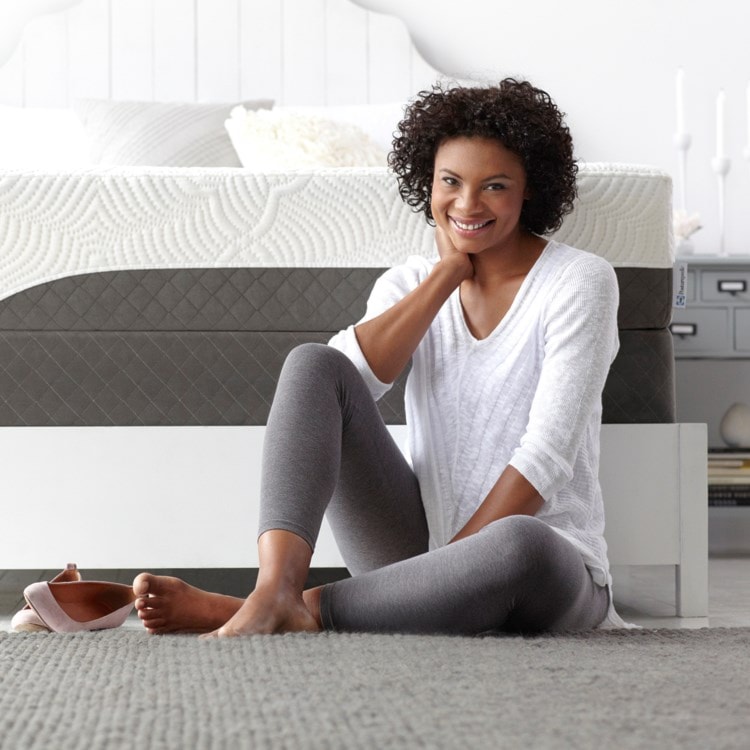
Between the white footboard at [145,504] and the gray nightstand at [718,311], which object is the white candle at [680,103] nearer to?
the gray nightstand at [718,311]

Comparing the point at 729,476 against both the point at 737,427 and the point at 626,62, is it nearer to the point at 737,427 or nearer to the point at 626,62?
the point at 737,427

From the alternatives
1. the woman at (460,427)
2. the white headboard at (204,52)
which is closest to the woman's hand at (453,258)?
the woman at (460,427)

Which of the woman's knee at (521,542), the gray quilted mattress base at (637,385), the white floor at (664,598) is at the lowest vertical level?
the white floor at (664,598)

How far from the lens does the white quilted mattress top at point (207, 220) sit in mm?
1700

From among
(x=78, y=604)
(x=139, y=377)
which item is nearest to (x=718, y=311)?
(x=139, y=377)

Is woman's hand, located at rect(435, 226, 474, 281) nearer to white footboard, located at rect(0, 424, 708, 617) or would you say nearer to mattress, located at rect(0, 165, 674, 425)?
mattress, located at rect(0, 165, 674, 425)

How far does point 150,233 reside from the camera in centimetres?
170

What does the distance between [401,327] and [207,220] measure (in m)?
0.45

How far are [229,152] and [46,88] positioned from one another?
849 mm

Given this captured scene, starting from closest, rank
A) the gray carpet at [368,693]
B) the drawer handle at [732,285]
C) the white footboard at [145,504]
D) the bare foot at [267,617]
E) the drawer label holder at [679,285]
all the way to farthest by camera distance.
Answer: the gray carpet at [368,693], the bare foot at [267,617], the white footboard at [145,504], the drawer label holder at [679,285], the drawer handle at [732,285]

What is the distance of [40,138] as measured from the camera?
9.76ft

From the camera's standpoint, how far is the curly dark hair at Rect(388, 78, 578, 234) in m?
1.44

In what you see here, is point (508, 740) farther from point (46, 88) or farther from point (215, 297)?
point (46, 88)

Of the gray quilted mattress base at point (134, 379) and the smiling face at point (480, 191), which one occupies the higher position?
the smiling face at point (480, 191)
